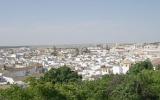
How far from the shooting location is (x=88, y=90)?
28484 millimetres

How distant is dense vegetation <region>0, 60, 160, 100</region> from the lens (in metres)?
22.8

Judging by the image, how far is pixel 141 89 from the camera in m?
32.4

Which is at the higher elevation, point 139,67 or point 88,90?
point 88,90

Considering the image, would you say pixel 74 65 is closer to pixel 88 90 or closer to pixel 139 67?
pixel 139 67

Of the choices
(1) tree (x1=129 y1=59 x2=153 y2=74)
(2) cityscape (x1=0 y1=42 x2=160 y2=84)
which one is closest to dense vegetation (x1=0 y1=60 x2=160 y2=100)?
(1) tree (x1=129 y1=59 x2=153 y2=74)

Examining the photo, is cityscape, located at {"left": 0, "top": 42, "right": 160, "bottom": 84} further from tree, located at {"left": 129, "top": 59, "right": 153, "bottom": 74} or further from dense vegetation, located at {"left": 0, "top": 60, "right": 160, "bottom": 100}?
dense vegetation, located at {"left": 0, "top": 60, "right": 160, "bottom": 100}

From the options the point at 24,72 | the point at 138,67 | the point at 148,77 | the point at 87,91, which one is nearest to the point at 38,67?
the point at 24,72

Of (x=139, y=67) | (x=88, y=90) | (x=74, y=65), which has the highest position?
(x=88, y=90)

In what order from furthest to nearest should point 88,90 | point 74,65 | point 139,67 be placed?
point 74,65
point 139,67
point 88,90

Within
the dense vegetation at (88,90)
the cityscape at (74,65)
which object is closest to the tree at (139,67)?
the dense vegetation at (88,90)

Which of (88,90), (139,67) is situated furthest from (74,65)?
(88,90)

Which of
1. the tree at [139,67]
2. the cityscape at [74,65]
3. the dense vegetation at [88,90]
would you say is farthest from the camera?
the cityscape at [74,65]

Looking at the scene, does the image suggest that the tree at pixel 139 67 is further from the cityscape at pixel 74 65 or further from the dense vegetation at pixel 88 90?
the cityscape at pixel 74 65

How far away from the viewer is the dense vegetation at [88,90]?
22.8 metres
